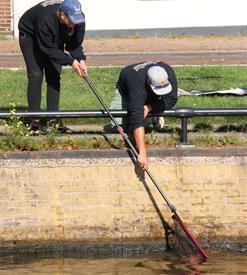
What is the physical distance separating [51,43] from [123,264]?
2430 millimetres

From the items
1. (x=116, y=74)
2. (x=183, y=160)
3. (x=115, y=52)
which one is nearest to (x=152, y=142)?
(x=183, y=160)

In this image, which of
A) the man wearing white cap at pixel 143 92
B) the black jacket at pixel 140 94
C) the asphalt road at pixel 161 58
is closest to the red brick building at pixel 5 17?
the asphalt road at pixel 161 58

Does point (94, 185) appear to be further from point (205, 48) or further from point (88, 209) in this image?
point (205, 48)

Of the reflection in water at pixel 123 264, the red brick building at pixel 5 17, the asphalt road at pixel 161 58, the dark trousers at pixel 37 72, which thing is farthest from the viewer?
the red brick building at pixel 5 17

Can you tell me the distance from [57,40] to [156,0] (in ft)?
45.2

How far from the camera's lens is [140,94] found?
880cm

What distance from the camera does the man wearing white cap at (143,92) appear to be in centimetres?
871

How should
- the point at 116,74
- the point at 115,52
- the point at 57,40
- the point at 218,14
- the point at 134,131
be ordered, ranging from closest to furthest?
the point at 134,131
the point at 57,40
the point at 116,74
the point at 115,52
the point at 218,14

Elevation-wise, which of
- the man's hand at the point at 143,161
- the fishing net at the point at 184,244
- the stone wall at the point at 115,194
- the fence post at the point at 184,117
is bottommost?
the fishing net at the point at 184,244

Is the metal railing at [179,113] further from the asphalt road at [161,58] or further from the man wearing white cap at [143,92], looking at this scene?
the asphalt road at [161,58]

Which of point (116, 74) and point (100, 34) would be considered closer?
point (116, 74)

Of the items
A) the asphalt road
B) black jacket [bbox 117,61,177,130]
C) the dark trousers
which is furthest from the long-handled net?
the asphalt road

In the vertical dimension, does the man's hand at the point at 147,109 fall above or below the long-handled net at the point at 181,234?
above

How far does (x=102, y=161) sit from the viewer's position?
29.8 ft
